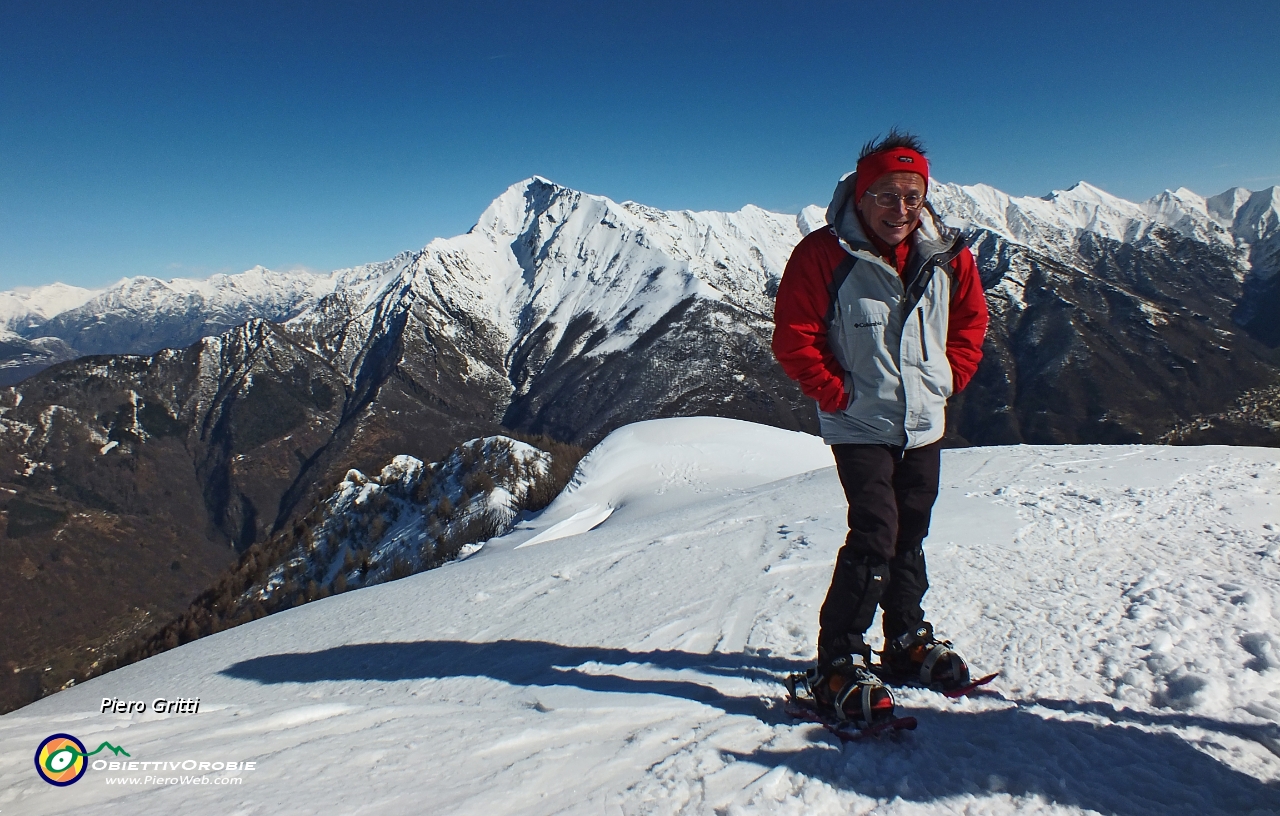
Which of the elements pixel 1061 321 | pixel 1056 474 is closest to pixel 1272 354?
pixel 1061 321

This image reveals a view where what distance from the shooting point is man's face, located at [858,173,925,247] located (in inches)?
133

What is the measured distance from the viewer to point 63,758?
3.12 metres

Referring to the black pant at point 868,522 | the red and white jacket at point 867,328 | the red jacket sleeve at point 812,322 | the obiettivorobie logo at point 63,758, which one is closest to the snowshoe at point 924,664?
the black pant at point 868,522

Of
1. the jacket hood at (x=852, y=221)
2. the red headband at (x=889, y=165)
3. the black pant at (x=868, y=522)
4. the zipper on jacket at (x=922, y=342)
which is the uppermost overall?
the red headband at (x=889, y=165)

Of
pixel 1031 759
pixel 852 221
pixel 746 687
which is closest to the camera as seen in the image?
pixel 1031 759

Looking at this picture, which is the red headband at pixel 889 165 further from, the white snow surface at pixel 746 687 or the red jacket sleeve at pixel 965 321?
the white snow surface at pixel 746 687

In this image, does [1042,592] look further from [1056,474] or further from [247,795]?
[247,795]

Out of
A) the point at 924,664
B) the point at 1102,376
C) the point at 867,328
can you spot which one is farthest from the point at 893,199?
the point at 1102,376

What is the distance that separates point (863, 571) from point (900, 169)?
2264mm

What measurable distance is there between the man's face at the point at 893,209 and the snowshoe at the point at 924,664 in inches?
92.7

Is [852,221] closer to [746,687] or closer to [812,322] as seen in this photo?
[812,322]

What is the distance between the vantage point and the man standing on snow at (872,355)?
339cm

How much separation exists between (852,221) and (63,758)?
5.12 metres

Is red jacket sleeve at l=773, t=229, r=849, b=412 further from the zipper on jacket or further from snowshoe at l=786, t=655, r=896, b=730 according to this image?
snowshoe at l=786, t=655, r=896, b=730
